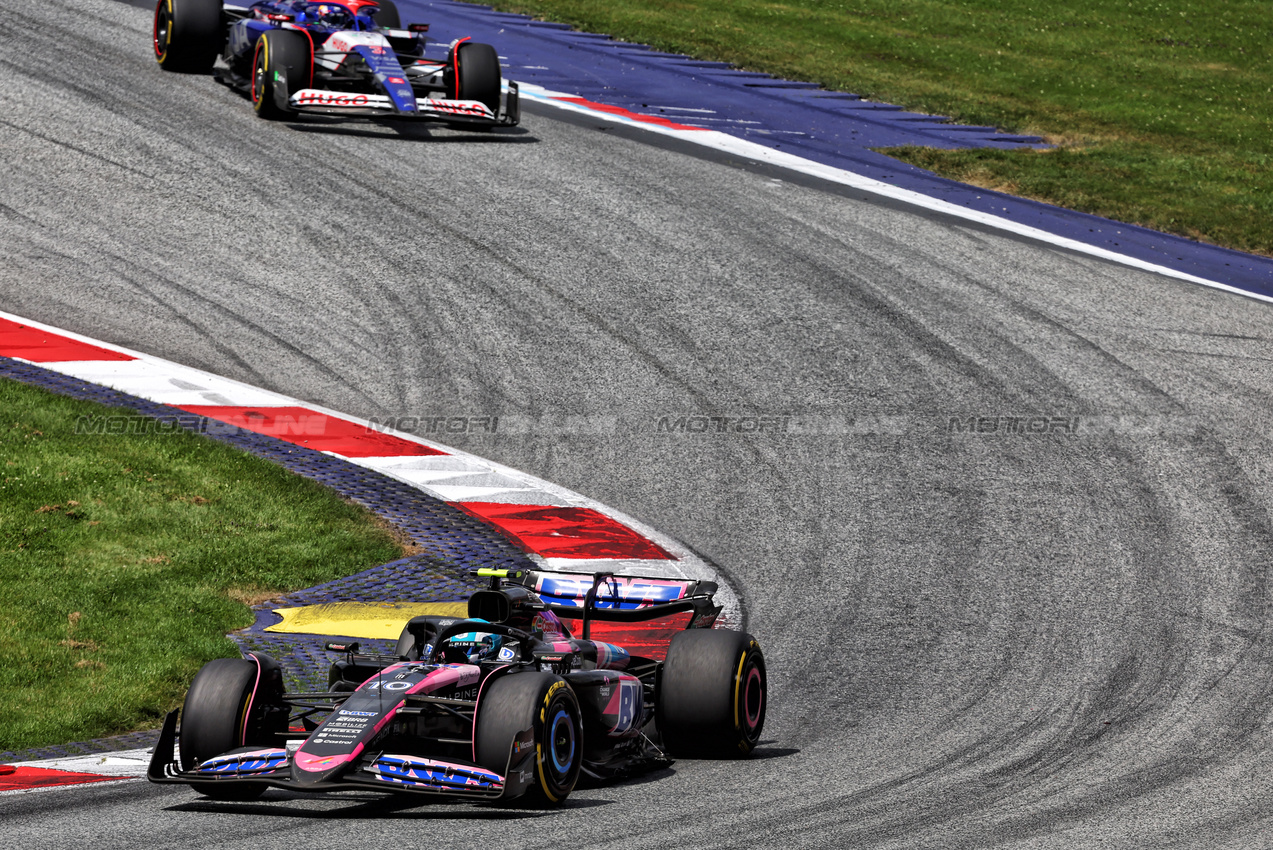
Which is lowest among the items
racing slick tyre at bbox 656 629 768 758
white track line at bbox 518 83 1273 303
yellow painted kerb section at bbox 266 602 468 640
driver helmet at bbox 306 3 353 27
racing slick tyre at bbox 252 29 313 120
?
yellow painted kerb section at bbox 266 602 468 640

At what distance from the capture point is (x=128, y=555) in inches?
419

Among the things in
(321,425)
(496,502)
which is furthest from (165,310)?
(496,502)

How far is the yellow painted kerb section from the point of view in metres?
10.1

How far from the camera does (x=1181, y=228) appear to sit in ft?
68.7

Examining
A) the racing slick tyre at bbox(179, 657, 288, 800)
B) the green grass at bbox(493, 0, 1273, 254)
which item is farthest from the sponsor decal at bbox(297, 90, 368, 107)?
the racing slick tyre at bbox(179, 657, 288, 800)

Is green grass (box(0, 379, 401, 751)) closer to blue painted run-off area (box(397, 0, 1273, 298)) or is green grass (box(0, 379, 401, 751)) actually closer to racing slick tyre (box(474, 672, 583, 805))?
racing slick tyre (box(474, 672, 583, 805))

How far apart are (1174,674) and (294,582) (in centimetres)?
607

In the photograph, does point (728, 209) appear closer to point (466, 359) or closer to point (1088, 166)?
point (466, 359)

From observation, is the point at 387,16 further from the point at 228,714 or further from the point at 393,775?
the point at 393,775

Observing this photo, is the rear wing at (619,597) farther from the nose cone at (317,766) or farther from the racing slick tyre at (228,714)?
the nose cone at (317,766)

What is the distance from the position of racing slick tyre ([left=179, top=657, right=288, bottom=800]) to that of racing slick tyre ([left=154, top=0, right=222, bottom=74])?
51.7 feet

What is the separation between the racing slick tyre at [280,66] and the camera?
1892cm

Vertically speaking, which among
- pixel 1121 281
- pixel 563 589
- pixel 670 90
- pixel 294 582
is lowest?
pixel 294 582

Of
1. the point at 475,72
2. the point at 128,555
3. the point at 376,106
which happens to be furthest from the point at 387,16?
the point at 128,555
